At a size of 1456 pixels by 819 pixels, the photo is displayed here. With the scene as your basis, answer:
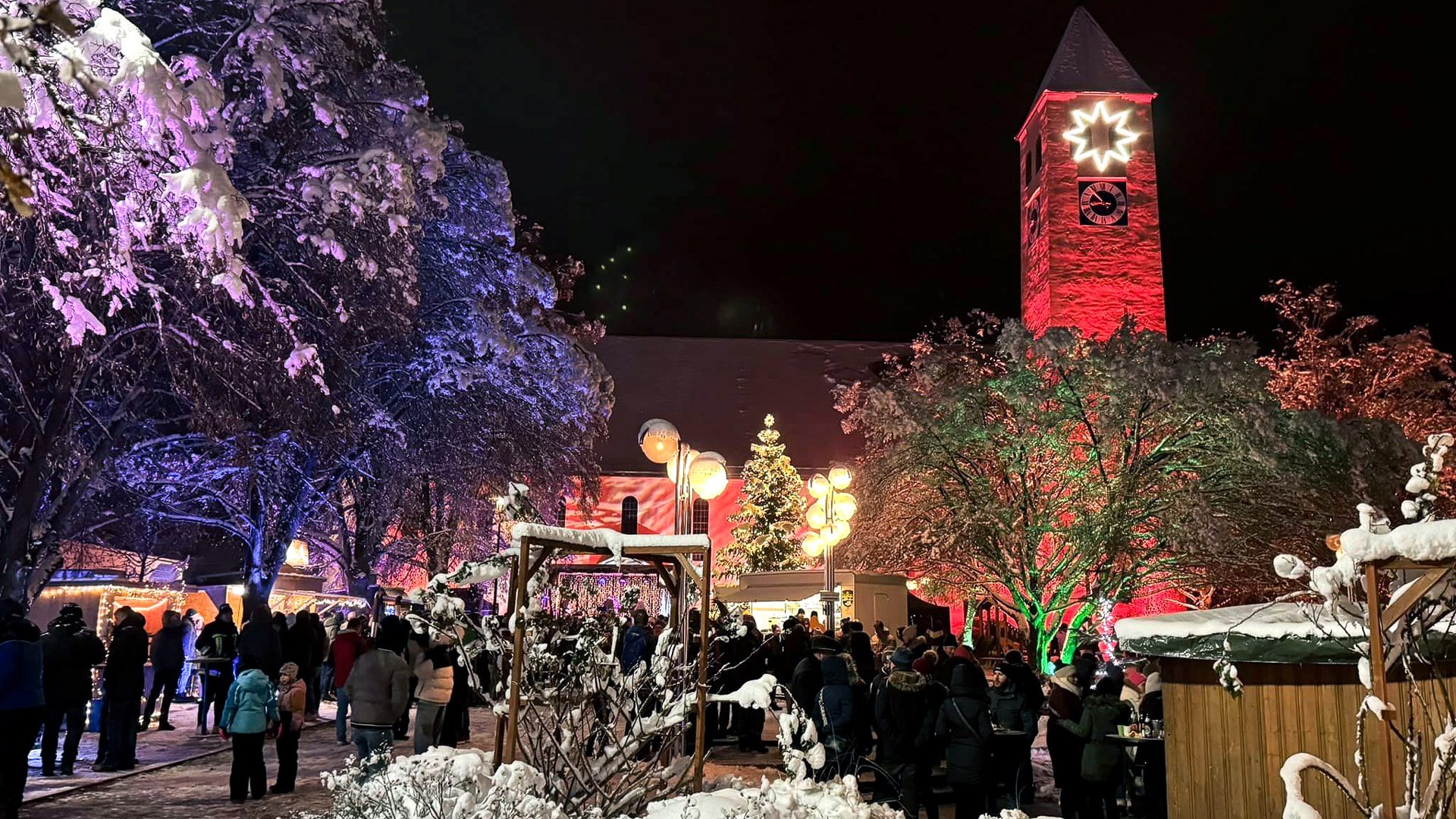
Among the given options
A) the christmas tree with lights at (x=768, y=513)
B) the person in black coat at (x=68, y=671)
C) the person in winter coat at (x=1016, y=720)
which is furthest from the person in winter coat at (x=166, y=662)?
the christmas tree with lights at (x=768, y=513)

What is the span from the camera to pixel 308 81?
602 inches

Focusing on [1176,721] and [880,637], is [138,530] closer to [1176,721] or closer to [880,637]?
[880,637]

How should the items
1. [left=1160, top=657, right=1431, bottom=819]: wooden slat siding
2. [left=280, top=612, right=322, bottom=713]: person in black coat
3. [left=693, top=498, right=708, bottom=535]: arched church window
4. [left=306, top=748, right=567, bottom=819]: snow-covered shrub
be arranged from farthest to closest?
[left=693, top=498, right=708, bottom=535]: arched church window, [left=280, top=612, right=322, bottom=713]: person in black coat, [left=1160, top=657, right=1431, bottom=819]: wooden slat siding, [left=306, top=748, right=567, bottom=819]: snow-covered shrub

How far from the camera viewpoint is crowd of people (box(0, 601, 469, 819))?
873 cm

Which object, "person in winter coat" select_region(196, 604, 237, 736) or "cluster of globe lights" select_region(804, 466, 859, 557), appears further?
"cluster of globe lights" select_region(804, 466, 859, 557)

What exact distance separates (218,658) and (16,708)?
6.94 m

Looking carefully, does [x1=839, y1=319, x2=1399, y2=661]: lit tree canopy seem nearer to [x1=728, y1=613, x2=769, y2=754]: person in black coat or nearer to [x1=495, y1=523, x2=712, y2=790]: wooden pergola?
[x1=728, y1=613, x2=769, y2=754]: person in black coat

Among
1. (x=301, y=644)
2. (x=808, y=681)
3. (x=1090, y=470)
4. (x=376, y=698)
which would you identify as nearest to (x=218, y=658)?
(x=301, y=644)

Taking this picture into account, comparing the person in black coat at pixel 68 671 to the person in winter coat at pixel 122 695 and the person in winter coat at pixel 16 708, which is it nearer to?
the person in winter coat at pixel 122 695

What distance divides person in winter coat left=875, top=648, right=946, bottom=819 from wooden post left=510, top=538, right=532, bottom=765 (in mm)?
3501

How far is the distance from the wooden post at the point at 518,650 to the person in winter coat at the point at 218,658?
10.3 m

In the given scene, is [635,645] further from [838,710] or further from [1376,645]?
[1376,645]

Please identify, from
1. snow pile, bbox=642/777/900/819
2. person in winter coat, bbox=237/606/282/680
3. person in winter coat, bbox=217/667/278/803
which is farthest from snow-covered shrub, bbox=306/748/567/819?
person in winter coat, bbox=237/606/282/680

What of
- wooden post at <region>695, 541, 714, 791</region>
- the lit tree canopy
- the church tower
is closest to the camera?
wooden post at <region>695, 541, 714, 791</region>
